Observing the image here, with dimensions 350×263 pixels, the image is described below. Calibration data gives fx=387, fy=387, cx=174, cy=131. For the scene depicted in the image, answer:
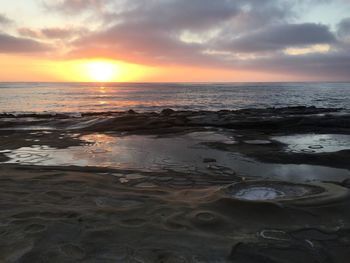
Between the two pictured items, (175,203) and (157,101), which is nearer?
(175,203)

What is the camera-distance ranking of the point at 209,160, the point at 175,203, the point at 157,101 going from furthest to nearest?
the point at 157,101, the point at 209,160, the point at 175,203

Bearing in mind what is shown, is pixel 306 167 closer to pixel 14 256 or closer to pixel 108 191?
pixel 108 191

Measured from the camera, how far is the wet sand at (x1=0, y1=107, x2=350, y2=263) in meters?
3.86

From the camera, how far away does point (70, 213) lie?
4.90 m

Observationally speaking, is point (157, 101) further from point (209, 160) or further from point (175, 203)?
point (175, 203)

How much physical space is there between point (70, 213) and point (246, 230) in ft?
7.19

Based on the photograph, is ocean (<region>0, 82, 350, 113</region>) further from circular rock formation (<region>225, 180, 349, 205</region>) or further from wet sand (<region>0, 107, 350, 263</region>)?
circular rock formation (<region>225, 180, 349, 205</region>)

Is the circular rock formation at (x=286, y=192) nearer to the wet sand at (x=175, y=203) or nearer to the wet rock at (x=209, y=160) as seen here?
the wet sand at (x=175, y=203)

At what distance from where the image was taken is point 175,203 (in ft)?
17.8

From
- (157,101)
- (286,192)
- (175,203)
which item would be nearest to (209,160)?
(286,192)

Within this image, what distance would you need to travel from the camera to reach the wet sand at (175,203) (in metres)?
3.86

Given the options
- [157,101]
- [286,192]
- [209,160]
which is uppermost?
[286,192]

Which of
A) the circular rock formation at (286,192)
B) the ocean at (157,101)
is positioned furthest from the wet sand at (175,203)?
the ocean at (157,101)

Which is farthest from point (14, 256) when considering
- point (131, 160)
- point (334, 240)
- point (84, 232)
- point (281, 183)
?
point (131, 160)
